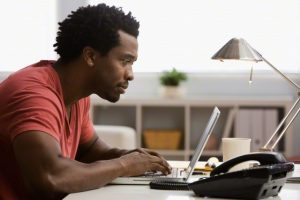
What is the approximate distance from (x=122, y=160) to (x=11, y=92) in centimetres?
40

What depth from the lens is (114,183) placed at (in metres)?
1.95

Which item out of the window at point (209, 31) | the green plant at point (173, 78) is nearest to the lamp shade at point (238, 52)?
the green plant at point (173, 78)

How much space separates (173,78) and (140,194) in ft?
10.2

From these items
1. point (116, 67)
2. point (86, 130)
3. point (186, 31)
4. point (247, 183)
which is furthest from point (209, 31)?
point (247, 183)

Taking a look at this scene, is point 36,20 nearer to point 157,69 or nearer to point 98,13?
point 157,69

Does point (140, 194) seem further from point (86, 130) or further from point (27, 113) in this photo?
point (86, 130)

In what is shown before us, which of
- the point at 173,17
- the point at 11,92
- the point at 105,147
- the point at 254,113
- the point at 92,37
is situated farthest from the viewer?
the point at 173,17

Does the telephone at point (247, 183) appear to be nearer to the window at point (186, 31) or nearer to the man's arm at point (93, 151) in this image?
the man's arm at point (93, 151)

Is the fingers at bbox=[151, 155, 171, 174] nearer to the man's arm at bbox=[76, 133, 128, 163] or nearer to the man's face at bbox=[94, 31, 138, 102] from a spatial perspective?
the man's face at bbox=[94, 31, 138, 102]

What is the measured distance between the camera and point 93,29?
2.17 m

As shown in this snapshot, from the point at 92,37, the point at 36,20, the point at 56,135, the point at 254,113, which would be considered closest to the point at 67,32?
the point at 92,37

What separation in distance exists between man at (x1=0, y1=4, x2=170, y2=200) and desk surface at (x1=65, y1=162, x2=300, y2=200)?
38 millimetres

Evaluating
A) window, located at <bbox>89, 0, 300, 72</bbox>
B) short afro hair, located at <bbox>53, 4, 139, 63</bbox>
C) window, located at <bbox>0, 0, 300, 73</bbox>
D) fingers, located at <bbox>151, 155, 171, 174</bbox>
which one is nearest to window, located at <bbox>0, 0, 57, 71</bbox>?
window, located at <bbox>0, 0, 300, 73</bbox>

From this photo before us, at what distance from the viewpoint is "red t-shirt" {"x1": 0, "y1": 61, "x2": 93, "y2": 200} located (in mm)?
1814
